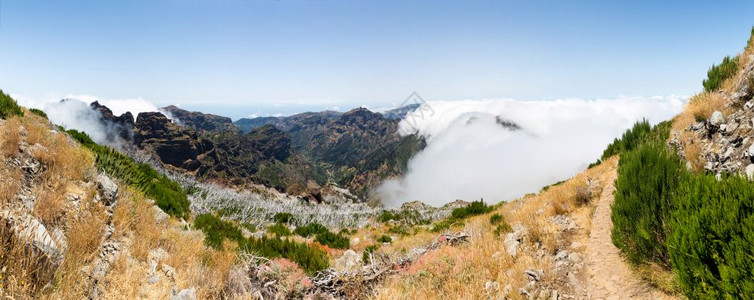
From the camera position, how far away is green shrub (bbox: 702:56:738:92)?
34.3 ft

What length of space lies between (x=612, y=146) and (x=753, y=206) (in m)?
15.1

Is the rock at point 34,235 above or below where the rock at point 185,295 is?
above

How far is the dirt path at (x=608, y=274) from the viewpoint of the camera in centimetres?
504

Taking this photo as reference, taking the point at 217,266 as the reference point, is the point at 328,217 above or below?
below

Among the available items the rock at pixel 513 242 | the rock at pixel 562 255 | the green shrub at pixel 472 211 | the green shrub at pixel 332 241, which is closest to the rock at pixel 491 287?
the rock at pixel 513 242

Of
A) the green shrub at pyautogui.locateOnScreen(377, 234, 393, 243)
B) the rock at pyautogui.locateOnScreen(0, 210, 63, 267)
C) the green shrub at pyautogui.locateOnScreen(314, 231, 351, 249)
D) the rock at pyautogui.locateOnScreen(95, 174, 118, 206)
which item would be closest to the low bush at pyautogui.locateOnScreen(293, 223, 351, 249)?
the green shrub at pyautogui.locateOnScreen(314, 231, 351, 249)

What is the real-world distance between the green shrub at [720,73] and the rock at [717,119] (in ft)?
11.8

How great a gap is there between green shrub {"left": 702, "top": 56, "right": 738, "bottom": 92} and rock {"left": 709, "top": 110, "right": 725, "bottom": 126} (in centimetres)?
360

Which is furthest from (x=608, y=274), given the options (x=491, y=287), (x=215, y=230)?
(x=215, y=230)

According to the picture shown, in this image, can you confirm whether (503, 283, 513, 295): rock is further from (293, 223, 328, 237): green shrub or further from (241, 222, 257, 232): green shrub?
(241, 222, 257, 232): green shrub

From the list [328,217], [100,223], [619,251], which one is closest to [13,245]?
[100,223]

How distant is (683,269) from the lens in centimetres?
410

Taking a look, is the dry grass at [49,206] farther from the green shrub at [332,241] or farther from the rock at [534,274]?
the green shrub at [332,241]

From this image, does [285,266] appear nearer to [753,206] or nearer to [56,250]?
[56,250]
